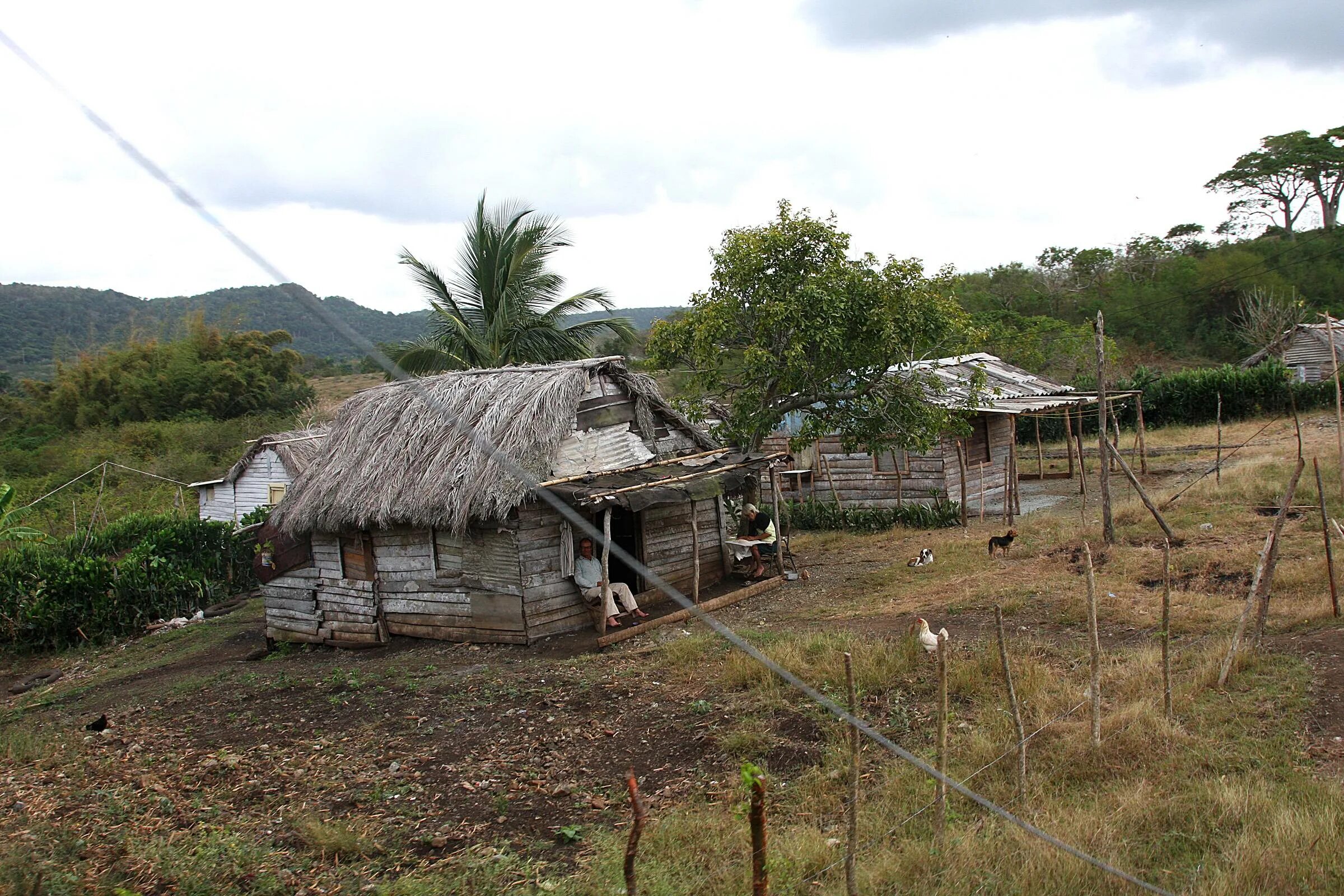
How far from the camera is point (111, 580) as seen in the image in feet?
52.5

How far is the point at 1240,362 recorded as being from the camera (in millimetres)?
39938

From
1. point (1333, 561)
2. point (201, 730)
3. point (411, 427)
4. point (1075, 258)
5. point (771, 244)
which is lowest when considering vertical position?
point (201, 730)

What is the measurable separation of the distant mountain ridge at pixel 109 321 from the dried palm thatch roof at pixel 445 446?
31179mm

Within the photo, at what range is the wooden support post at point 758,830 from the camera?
346 cm

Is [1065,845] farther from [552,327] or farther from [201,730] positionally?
[552,327]

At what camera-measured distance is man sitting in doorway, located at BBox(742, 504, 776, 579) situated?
13852 millimetres

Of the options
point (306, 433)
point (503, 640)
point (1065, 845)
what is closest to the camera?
point (1065, 845)

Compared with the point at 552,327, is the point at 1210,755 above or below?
below

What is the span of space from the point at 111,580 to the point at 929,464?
15.5 m

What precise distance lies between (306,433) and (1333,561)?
69.6 ft

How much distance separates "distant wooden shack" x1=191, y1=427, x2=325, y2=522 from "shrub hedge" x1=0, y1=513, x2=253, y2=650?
111 inches

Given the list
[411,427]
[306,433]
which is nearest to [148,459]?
[306,433]

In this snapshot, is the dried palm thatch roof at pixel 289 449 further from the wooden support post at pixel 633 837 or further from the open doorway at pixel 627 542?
the wooden support post at pixel 633 837

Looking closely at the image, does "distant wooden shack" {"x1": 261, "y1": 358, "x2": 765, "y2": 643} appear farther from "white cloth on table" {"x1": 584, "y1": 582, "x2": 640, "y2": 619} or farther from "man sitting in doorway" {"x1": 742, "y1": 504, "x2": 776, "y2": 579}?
"man sitting in doorway" {"x1": 742, "y1": 504, "x2": 776, "y2": 579}
